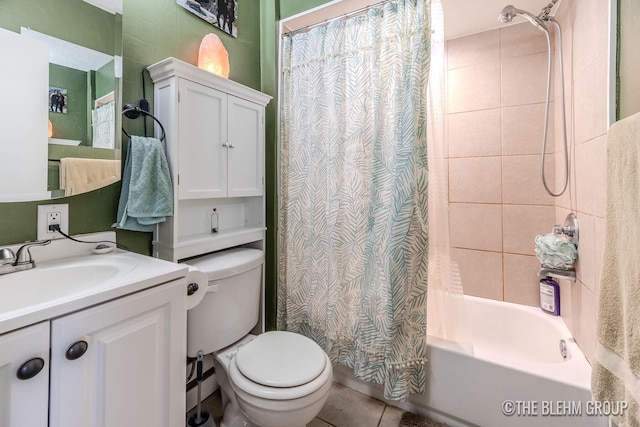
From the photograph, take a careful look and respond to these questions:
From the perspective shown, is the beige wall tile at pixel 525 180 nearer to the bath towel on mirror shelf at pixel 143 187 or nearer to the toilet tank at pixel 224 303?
the toilet tank at pixel 224 303

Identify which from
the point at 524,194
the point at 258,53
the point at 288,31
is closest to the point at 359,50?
the point at 288,31

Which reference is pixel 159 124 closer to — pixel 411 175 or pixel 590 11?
pixel 411 175

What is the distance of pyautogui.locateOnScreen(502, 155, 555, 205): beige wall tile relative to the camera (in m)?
1.75

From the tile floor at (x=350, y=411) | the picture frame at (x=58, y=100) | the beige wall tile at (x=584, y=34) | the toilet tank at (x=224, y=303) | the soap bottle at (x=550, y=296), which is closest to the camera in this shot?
the picture frame at (x=58, y=100)

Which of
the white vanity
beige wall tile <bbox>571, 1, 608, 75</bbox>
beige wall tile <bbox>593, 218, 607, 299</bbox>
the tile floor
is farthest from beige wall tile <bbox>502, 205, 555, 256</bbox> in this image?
the white vanity

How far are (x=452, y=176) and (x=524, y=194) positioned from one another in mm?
441

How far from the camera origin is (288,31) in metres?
1.85

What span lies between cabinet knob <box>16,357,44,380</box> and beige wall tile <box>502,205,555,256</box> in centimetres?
222

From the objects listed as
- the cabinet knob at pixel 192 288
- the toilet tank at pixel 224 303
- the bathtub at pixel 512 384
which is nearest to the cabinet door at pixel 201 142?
the toilet tank at pixel 224 303

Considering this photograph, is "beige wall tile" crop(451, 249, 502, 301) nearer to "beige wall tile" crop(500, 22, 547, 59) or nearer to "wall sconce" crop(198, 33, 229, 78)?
"beige wall tile" crop(500, 22, 547, 59)

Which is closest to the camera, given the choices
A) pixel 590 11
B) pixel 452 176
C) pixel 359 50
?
pixel 590 11

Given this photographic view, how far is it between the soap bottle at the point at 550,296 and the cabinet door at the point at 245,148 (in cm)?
179

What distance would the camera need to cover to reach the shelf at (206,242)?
129 cm

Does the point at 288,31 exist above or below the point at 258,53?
above
